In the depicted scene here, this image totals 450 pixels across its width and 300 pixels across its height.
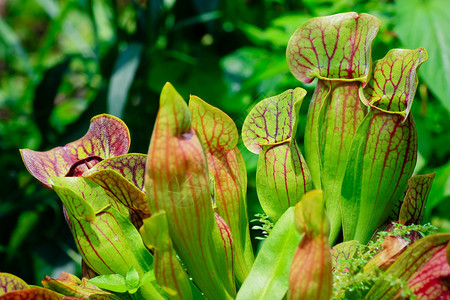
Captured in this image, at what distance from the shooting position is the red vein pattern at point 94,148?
2.15ft

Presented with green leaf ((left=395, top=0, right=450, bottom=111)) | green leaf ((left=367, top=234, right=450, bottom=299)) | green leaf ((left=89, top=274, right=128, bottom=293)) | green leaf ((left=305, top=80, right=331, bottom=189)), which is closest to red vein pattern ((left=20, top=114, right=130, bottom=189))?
green leaf ((left=89, top=274, right=128, bottom=293))

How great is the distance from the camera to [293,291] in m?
0.47

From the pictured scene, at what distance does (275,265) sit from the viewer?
538 millimetres

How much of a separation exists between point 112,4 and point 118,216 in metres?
1.45

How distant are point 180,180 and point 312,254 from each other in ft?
0.53

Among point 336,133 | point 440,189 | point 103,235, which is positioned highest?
point 336,133

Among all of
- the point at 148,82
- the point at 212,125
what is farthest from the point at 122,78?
the point at 212,125

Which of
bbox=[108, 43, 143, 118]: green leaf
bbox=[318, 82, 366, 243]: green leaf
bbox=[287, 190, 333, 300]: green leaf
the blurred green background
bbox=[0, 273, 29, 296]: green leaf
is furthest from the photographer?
bbox=[108, 43, 143, 118]: green leaf

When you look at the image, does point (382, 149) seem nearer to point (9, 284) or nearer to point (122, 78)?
point (9, 284)

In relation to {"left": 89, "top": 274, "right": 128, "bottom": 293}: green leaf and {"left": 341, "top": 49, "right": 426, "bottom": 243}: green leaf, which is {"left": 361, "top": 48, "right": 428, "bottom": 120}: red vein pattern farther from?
{"left": 89, "top": 274, "right": 128, "bottom": 293}: green leaf

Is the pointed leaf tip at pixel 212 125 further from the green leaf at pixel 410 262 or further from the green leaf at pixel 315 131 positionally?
the green leaf at pixel 410 262

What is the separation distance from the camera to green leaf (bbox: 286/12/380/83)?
0.63 m

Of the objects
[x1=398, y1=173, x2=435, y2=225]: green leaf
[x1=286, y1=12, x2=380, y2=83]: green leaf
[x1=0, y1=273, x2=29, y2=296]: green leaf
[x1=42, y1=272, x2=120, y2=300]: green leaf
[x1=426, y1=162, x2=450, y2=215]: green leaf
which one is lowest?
[x1=426, y1=162, x2=450, y2=215]: green leaf

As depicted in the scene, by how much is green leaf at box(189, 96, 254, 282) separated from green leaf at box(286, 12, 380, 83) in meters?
0.16
